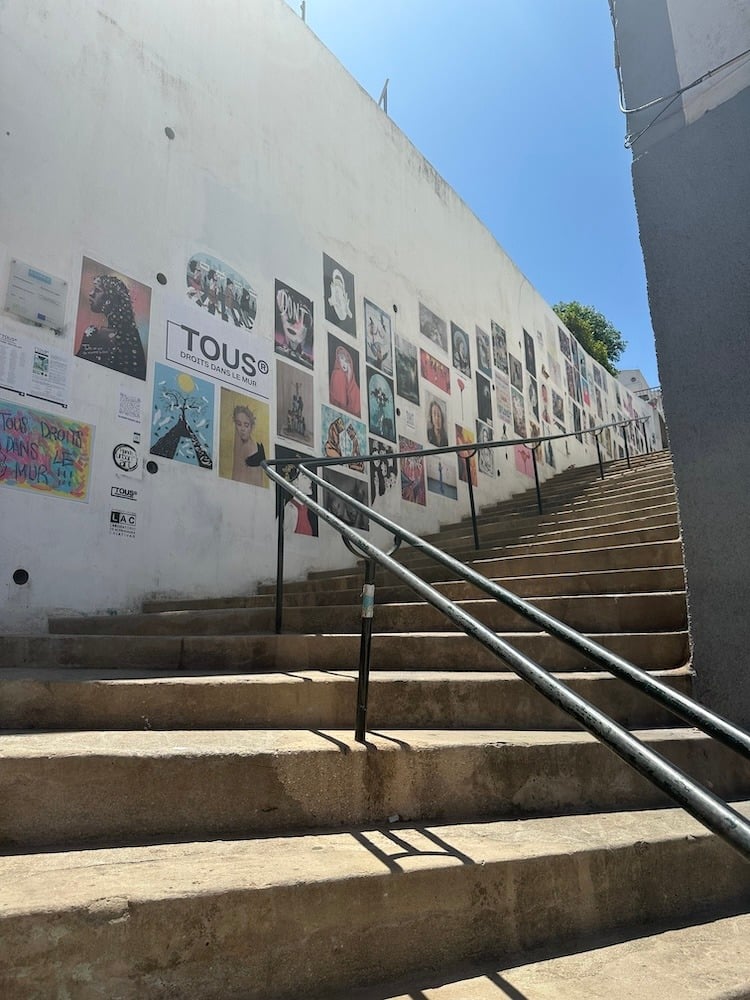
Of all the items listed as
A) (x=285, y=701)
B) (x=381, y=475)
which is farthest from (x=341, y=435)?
(x=285, y=701)

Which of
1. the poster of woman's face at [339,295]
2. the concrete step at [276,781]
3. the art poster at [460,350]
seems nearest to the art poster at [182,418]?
the poster of woman's face at [339,295]

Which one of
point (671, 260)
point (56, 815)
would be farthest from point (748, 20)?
point (56, 815)

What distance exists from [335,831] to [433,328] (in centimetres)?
701

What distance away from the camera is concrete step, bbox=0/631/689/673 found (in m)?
2.71

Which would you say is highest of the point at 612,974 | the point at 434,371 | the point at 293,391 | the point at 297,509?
the point at 434,371

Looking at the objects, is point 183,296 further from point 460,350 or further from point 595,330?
point 595,330

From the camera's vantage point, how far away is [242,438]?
5.27 metres

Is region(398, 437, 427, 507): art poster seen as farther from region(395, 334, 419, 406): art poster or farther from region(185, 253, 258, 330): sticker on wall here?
region(185, 253, 258, 330): sticker on wall

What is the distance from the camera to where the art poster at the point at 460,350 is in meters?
8.46

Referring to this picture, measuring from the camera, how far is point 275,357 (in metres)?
5.70

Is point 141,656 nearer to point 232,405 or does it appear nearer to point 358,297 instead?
point 232,405

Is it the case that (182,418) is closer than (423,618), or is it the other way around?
(423,618)

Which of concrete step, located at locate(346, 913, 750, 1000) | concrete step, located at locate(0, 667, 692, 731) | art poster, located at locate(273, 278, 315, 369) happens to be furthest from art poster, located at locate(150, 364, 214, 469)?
concrete step, located at locate(346, 913, 750, 1000)

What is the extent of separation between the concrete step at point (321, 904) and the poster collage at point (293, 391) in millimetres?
1991
